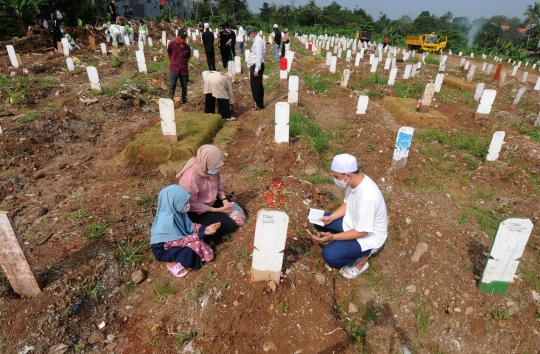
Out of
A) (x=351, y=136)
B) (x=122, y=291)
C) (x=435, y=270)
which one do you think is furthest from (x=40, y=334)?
(x=351, y=136)

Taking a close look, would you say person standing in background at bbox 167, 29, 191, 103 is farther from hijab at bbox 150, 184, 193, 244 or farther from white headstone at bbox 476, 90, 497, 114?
white headstone at bbox 476, 90, 497, 114

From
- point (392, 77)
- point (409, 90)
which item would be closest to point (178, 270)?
point (409, 90)

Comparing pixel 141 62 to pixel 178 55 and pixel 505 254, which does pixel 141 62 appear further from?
A: pixel 505 254

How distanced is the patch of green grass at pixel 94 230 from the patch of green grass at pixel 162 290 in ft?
3.15

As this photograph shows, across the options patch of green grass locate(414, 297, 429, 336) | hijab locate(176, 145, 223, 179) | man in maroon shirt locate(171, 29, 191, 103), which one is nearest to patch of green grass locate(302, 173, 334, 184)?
hijab locate(176, 145, 223, 179)

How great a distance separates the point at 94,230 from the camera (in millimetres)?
3420

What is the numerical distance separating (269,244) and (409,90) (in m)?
10.1

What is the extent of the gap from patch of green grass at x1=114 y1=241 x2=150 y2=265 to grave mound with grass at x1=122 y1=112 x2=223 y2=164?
2.20m

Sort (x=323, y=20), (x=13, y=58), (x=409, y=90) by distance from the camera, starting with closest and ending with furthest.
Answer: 1. (x=13, y=58)
2. (x=409, y=90)
3. (x=323, y=20)

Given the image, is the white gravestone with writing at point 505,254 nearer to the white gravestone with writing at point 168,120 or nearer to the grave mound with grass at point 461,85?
the white gravestone with writing at point 168,120

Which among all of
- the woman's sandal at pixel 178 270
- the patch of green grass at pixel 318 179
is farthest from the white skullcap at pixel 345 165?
the patch of green grass at pixel 318 179

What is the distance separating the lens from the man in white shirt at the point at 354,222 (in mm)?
2787

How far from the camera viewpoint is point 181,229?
10.1 ft

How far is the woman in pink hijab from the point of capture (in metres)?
3.18
